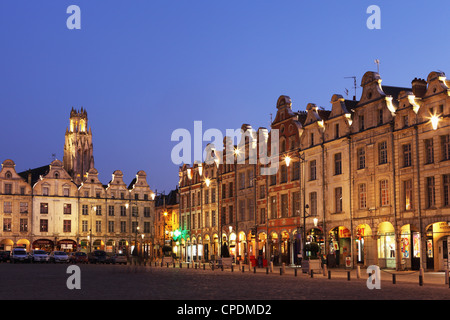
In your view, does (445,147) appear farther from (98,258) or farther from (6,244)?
(6,244)

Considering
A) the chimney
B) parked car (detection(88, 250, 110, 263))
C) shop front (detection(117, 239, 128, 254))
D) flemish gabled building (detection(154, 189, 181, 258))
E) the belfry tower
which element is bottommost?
parked car (detection(88, 250, 110, 263))

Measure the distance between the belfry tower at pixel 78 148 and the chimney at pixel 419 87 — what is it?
115305 millimetres

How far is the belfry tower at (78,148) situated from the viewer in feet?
506

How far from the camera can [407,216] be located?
42.5 metres

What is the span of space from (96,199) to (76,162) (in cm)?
5790

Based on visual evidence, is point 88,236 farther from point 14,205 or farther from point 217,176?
point 217,176

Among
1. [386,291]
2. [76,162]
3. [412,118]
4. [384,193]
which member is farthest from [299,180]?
[76,162]

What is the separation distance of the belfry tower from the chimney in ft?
378

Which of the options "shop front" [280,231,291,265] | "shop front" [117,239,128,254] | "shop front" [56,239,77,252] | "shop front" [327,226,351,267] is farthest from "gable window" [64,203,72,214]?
"shop front" [327,226,351,267]

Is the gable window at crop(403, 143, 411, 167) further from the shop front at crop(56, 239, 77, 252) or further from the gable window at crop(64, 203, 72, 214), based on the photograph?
the gable window at crop(64, 203, 72, 214)

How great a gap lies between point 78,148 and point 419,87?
119 meters

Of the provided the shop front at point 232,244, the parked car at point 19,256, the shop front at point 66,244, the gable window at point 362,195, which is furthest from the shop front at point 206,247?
the gable window at point 362,195

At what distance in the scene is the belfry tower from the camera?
15425 cm

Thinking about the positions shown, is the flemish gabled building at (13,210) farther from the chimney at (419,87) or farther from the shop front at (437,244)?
the shop front at (437,244)
